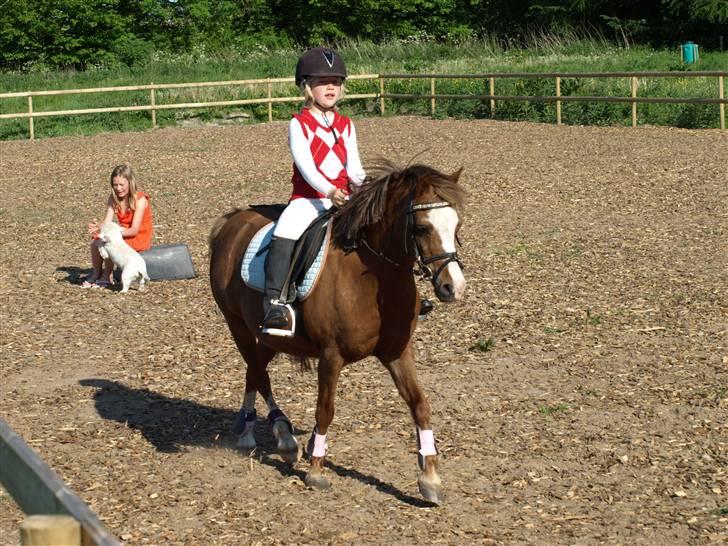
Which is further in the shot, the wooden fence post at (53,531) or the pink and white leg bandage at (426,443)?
the pink and white leg bandage at (426,443)

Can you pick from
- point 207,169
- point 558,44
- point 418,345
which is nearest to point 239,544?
point 418,345

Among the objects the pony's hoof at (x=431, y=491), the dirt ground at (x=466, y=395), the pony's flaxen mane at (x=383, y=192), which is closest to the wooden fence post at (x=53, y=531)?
the dirt ground at (x=466, y=395)

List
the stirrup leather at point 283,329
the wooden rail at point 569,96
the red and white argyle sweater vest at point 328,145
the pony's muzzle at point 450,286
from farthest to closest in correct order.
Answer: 1. the wooden rail at point 569,96
2. the red and white argyle sweater vest at point 328,145
3. the stirrup leather at point 283,329
4. the pony's muzzle at point 450,286

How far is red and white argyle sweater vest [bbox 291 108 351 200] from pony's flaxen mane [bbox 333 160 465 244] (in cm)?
36

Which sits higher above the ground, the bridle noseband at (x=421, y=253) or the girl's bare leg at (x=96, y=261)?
the bridle noseband at (x=421, y=253)

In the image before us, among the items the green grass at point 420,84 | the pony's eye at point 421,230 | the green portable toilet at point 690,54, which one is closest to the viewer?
the pony's eye at point 421,230

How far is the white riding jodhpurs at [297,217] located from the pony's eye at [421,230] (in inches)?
45.5

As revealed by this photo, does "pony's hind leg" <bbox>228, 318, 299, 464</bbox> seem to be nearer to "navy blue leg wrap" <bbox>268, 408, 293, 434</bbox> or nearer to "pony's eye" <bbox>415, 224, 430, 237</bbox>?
"navy blue leg wrap" <bbox>268, 408, 293, 434</bbox>

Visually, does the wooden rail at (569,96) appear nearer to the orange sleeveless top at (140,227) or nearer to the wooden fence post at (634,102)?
the wooden fence post at (634,102)

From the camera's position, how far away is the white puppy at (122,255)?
40.6 ft

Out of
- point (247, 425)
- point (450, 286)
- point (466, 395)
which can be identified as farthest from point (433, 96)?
point (450, 286)

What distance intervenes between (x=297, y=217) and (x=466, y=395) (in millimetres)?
2346

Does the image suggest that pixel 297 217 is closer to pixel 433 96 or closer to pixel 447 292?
pixel 447 292

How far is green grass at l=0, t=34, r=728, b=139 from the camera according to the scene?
26.9 metres
